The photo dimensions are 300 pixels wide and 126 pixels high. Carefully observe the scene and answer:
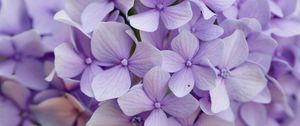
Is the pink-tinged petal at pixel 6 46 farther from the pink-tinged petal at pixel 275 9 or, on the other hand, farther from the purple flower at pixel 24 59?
the pink-tinged petal at pixel 275 9

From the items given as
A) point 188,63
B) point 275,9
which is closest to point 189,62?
point 188,63

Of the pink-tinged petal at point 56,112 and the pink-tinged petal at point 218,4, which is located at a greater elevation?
the pink-tinged petal at point 218,4

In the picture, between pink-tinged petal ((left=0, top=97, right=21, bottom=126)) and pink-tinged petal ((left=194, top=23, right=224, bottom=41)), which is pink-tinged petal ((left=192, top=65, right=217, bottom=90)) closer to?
pink-tinged petal ((left=194, top=23, right=224, bottom=41))

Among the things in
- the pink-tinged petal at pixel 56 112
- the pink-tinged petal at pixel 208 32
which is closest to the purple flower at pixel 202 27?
the pink-tinged petal at pixel 208 32

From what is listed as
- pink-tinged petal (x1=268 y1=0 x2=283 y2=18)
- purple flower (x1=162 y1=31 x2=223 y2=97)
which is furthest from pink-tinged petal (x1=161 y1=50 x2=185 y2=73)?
pink-tinged petal (x1=268 y1=0 x2=283 y2=18)

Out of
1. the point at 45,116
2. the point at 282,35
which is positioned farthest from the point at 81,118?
the point at 282,35

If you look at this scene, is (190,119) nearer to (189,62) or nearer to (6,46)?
(189,62)

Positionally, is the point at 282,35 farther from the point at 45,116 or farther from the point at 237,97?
the point at 45,116
